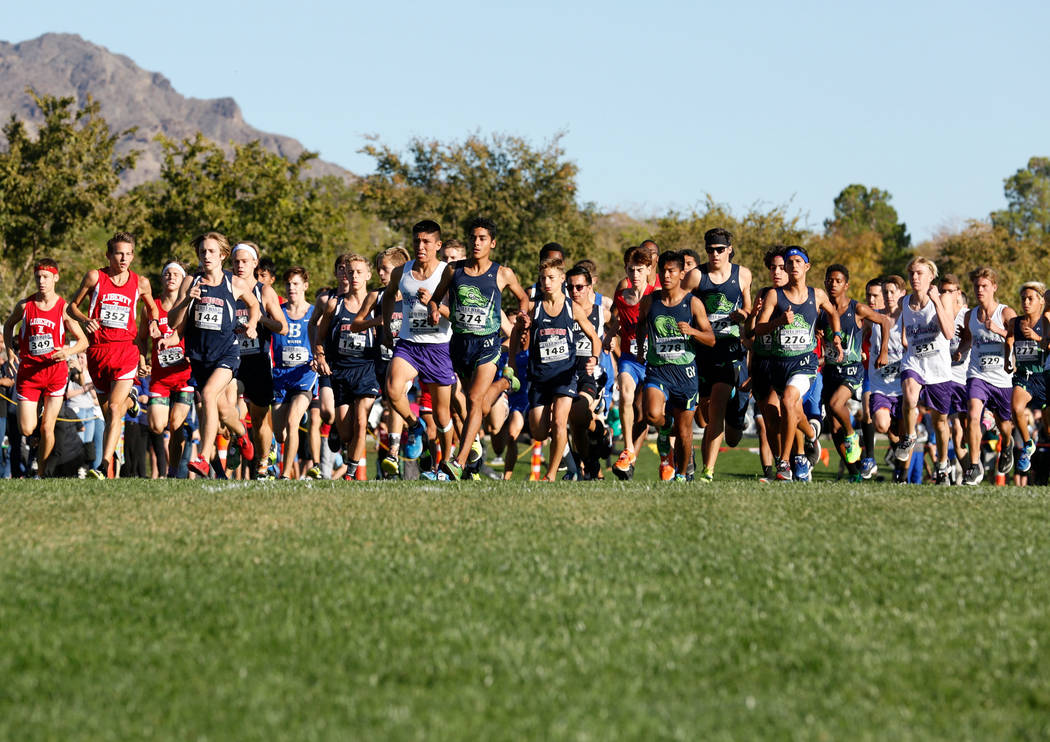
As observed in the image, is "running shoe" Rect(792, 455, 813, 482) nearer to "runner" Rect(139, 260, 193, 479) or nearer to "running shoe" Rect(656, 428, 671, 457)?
"running shoe" Rect(656, 428, 671, 457)

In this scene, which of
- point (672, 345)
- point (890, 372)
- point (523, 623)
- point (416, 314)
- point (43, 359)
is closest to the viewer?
point (523, 623)

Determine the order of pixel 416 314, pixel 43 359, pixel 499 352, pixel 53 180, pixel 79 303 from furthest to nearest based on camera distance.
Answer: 1. pixel 53 180
2. pixel 43 359
3. pixel 79 303
4. pixel 499 352
5. pixel 416 314

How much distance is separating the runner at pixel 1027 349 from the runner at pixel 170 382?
29.7 ft

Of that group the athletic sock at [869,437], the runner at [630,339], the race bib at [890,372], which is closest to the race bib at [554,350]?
the runner at [630,339]

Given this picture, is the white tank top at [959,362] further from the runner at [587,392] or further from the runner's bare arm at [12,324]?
the runner's bare arm at [12,324]

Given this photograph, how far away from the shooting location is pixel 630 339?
561 inches

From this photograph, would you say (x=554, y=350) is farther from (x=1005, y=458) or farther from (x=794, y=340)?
(x=1005, y=458)

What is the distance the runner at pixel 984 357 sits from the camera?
14164 mm

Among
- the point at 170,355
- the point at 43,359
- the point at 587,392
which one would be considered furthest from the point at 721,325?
the point at 43,359

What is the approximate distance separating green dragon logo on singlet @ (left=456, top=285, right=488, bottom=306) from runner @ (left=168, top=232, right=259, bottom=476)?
7.18ft

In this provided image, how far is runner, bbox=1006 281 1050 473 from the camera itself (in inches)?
565

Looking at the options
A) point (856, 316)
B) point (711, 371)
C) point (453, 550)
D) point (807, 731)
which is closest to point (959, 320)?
point (856, 316)

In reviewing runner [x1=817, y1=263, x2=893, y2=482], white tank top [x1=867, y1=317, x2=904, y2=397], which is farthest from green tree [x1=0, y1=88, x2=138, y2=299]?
runner [x1=817, y1=263, x2=893, y2=482]

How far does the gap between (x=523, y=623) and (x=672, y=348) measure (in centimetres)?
716
